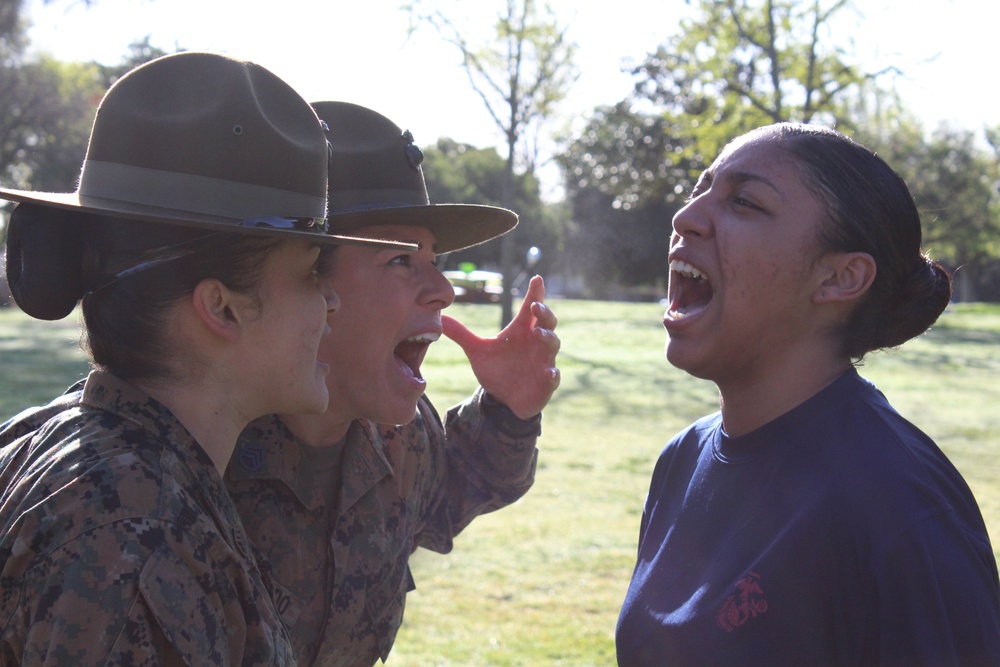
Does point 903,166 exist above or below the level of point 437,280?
above

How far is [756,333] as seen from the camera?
2420 mm

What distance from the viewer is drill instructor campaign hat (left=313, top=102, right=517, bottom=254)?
270 cm

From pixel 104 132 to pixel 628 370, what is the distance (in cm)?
1737

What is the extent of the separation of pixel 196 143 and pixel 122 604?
0.86 meters

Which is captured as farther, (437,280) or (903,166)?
(903,166)

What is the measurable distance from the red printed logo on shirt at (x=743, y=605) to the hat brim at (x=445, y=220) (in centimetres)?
120

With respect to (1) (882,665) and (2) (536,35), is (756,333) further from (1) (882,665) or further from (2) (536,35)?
(2) (536,35)

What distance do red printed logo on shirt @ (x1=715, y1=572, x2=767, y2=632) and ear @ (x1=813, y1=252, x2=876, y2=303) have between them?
75 cm

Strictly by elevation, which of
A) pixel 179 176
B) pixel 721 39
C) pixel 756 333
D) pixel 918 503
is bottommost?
pixel 918 503

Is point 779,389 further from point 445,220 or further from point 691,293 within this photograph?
point 445,220

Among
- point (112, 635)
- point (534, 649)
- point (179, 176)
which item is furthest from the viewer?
point (534, 649)

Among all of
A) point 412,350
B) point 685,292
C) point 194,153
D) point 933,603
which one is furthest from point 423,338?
point 933,603

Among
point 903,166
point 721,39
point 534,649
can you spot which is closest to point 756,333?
point 534,649

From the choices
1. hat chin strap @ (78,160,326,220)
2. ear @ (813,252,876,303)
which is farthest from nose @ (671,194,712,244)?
hat chin strap @ (78,160,326,220)
